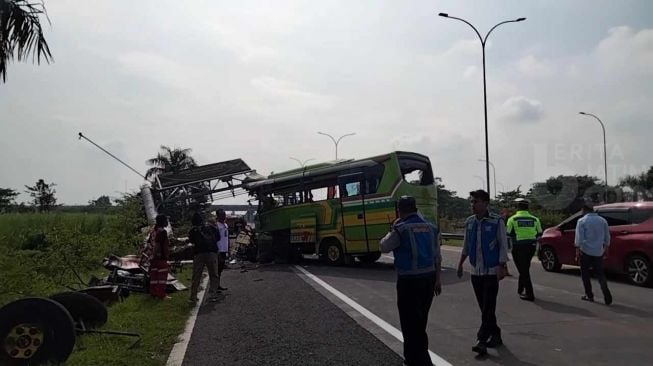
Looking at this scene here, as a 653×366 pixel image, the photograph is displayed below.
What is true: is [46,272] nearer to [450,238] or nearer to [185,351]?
[185,351]

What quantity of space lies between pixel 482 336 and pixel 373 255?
37.2ft

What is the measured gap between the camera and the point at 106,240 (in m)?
17.1

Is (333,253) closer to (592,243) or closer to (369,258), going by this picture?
(369,258)

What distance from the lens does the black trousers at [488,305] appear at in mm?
6547

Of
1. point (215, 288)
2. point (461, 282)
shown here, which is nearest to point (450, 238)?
point (461, 282)

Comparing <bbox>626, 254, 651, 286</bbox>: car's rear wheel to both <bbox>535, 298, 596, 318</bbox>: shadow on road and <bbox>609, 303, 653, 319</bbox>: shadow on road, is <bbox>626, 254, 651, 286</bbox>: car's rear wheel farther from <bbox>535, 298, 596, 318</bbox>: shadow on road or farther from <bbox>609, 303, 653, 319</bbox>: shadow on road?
<bbox>535, 298, 596, 318</bbox>: shadow on road

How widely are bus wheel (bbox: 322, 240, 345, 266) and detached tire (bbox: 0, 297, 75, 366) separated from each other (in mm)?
11746

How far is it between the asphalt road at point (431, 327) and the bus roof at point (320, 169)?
471 cm

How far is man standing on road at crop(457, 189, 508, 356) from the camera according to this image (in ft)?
21.7

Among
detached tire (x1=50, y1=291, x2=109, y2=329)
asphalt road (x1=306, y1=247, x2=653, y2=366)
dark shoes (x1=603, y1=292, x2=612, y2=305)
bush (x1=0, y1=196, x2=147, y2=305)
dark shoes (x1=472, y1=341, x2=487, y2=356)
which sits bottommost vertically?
asphalt road (x1=306, y1=247, x2=653, y2=366)

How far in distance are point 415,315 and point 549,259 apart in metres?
10.2

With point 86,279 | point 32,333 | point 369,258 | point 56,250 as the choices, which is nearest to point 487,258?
point 32,333

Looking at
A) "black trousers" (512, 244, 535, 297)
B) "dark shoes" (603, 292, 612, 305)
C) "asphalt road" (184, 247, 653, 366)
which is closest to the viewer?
"asphalt road" (184, 247, 653, 366)

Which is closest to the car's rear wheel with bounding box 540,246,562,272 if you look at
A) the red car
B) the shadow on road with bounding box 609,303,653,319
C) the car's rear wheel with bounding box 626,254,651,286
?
the red car
